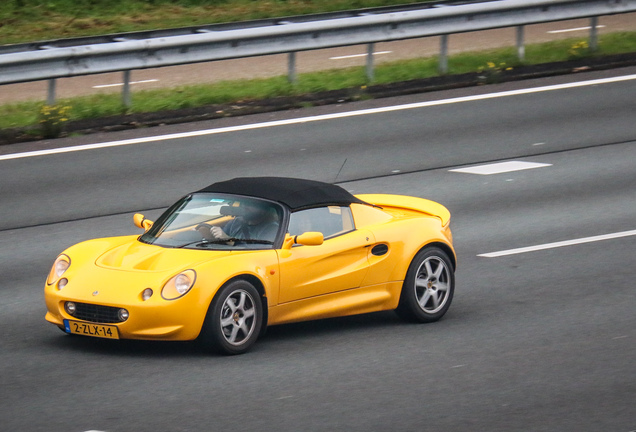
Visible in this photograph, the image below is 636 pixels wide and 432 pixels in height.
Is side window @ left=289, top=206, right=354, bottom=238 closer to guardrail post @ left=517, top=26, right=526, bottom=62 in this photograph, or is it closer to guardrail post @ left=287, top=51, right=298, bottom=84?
guardrail post @ left=287, top=51, right=298, bottom=84

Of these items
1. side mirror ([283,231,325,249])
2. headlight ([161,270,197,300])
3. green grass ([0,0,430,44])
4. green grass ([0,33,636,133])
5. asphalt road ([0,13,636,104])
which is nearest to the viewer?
headlight ([161,270,197,300])

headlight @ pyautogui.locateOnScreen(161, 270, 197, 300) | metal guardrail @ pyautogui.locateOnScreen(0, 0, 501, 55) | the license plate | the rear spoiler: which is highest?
metal guardrail @ pyautogui.locateOnScreen(0, 0, 501, 55)

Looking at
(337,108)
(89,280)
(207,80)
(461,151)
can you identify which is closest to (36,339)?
(89,280)

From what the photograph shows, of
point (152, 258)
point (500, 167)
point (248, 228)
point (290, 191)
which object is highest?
point (290, 191)

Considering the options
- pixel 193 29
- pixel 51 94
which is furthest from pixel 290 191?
pixel 193 29

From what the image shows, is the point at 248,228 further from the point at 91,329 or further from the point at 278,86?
the point at 278,86

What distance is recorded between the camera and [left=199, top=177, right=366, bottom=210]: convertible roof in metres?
9.61

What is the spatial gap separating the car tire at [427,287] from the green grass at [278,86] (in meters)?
8.72

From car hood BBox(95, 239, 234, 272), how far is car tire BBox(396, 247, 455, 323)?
1677 mm

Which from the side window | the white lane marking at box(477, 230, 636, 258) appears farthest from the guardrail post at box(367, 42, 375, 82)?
the side window

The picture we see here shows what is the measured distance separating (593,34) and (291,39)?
5.89m

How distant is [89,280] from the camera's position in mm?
8922

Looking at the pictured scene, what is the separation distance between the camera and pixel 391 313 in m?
10.5

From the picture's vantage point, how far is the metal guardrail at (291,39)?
1731 cm
